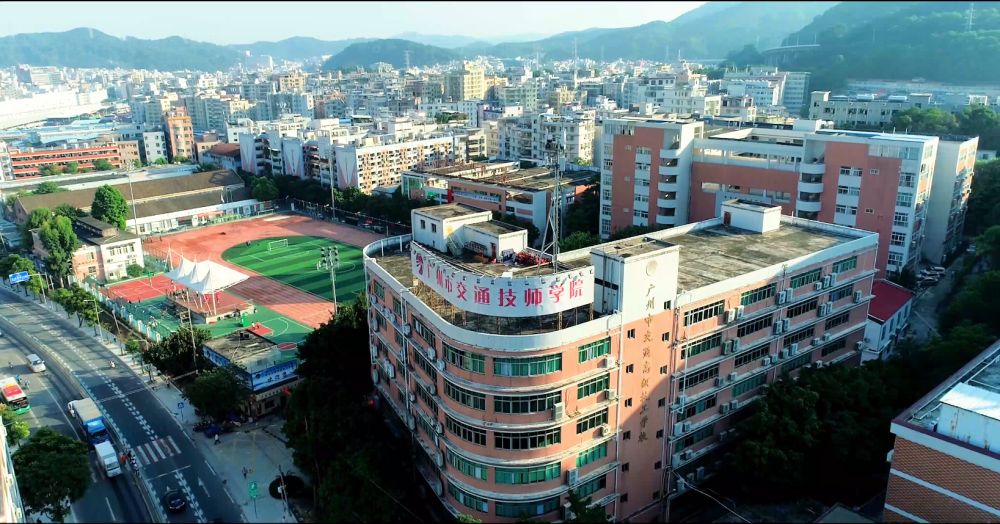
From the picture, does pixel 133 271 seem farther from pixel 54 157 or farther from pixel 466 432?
pixel 54 157

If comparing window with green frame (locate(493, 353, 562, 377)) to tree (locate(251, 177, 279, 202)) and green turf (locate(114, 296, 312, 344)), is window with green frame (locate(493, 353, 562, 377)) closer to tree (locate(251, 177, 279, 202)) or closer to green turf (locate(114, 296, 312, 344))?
green turf (locate(114, 296, 312, 344))

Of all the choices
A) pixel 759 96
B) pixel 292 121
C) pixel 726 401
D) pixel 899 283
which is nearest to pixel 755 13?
pixel 759 96

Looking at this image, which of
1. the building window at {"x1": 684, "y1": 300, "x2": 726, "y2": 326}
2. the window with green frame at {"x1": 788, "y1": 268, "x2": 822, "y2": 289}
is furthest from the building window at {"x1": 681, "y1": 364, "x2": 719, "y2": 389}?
the window with green frame at {"x1": 788, "y1": 268, "x2": 822, "y2": 289}

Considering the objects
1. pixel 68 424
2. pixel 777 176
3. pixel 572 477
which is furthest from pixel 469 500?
pixel 777 176

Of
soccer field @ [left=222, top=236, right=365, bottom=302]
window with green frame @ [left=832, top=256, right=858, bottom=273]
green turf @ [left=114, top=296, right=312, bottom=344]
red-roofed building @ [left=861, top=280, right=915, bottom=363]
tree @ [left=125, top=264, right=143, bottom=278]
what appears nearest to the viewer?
window with green frame @ [left=832, top=256, right=858, bottom=273]

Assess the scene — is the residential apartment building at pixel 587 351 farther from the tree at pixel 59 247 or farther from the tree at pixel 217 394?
the tree at pixel 59 247
